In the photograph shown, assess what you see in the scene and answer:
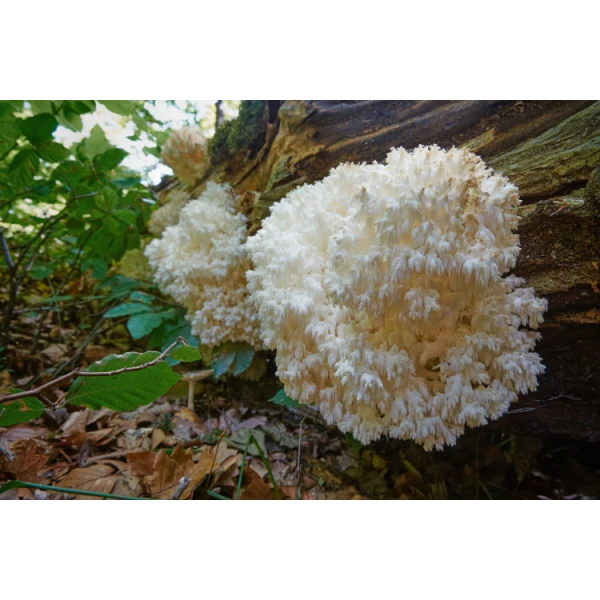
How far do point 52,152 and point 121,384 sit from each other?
5.43ft

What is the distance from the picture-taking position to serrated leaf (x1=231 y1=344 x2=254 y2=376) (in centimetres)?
210

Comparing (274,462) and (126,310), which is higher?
(126,310)

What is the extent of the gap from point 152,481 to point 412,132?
2017mm

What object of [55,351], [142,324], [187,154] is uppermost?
[187,154]

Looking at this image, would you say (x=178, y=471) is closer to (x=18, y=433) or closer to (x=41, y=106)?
(x=18, y=433)

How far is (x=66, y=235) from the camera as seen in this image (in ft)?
9.13

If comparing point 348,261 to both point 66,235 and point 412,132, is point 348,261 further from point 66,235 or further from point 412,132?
point 66,235

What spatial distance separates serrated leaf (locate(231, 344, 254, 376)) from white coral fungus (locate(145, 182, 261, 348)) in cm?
6

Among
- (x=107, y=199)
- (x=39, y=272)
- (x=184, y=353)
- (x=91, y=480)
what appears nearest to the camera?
(x=184, y=353)

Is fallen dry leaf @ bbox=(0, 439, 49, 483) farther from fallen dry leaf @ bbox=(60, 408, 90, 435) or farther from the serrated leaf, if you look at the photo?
the serrated leaf

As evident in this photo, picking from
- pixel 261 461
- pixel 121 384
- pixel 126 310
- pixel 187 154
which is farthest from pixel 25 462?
pixel 187 154

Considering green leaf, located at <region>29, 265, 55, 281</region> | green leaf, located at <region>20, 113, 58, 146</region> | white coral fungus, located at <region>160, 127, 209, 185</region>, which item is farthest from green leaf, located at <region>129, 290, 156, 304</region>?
green leaf, located at <region>20, 113, 58, 146</region>

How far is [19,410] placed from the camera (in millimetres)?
1239
